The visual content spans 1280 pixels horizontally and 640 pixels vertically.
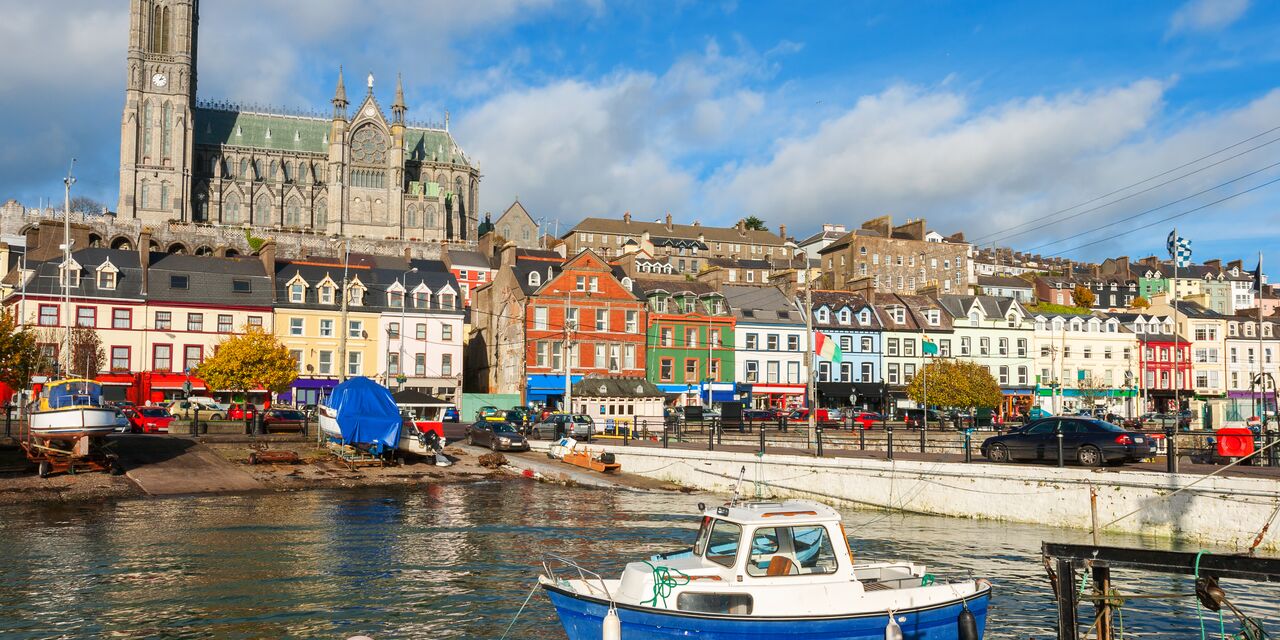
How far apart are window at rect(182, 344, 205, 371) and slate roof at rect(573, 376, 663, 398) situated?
89.3ft

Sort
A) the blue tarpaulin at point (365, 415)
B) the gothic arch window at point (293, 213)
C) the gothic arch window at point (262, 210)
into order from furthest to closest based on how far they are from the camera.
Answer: the gothic arch window at point (293, 213)
the gothic arch window at point (262, 210)
the blue tarpaulin at point (365, 415)

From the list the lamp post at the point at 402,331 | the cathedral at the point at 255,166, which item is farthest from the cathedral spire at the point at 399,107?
the lamp post at the point at 402,331

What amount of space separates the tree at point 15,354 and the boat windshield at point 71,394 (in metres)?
15.7

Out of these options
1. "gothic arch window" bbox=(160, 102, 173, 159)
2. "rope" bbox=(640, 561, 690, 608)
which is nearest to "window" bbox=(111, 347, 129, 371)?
"rope" bbox=(640, 561, 690, 608)

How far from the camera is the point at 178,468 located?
1533 inches

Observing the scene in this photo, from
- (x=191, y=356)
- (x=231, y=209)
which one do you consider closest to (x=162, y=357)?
(x=191, y=356)

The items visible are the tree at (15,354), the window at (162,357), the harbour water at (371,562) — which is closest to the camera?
the harbour water at (371,562)

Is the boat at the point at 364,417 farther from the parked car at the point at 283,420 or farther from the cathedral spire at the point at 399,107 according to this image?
the cathedral spire at the point at 399,107

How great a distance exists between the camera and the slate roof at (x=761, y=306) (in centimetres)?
8156

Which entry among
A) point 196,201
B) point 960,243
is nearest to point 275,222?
point 196,201

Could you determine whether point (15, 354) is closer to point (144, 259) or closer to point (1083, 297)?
point (144, 259)

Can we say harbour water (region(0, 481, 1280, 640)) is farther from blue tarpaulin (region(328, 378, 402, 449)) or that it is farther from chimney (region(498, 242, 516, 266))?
chimney (region(498, 242, 516, 266))

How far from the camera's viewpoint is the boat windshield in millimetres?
36938

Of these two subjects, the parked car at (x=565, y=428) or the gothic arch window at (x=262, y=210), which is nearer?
the parked car at (x=565, y=428)
